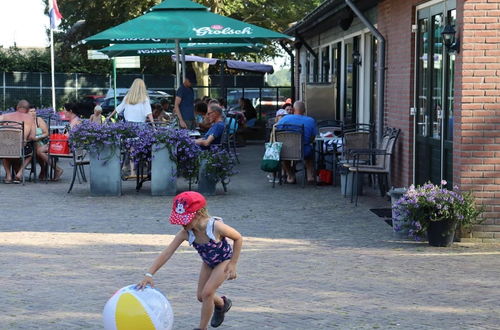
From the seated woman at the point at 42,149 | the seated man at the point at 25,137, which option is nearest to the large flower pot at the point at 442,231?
the seated man at the point at 25,137

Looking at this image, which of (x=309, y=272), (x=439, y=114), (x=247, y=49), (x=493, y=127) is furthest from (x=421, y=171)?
(x=247, y=49)

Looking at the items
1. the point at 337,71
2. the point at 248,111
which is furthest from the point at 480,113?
the point at 248,111

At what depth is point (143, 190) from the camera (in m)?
16.8

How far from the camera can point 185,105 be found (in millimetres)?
21219

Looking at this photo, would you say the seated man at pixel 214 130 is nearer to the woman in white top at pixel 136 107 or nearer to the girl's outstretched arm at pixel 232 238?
the woman in white top at pixel 136 107

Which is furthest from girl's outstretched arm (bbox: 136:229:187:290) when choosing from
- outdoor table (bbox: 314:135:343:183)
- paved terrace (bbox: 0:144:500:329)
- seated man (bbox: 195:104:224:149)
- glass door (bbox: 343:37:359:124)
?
glass door (bbox: 343:37:359:124)

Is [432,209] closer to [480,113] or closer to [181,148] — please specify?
[480,113]

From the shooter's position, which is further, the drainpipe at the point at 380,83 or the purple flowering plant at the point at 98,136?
the drainpipe at the point at 380,83

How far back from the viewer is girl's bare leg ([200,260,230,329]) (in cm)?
681

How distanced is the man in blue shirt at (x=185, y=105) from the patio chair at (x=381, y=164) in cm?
577

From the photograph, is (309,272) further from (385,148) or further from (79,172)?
(79,172)

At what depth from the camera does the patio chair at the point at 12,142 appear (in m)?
17.6

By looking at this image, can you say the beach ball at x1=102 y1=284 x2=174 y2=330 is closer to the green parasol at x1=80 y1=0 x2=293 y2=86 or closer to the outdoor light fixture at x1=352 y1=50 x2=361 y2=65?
the green parasol at x1=80 y1=0 x2=293 y2=86

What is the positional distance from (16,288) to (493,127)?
5500 millimetres
